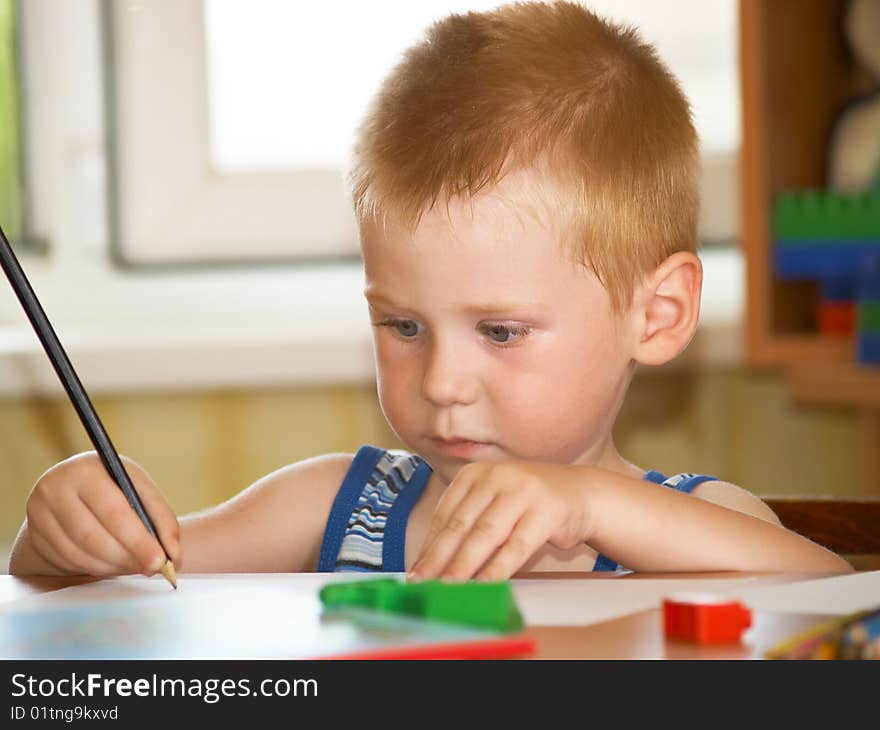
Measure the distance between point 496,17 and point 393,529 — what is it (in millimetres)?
344

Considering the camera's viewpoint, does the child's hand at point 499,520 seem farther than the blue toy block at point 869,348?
No

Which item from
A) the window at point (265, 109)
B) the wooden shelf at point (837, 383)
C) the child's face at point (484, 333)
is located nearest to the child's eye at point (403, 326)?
the child's face at point (484, 333)

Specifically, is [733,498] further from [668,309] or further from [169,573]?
[169,573]

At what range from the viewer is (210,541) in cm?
92

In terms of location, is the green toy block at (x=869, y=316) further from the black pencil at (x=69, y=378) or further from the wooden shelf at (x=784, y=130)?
the black pencil at (x=69, y=378)

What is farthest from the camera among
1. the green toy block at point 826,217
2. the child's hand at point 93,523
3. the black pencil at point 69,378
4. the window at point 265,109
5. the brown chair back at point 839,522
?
the window at point 265,109

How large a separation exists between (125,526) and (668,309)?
412 millimetres

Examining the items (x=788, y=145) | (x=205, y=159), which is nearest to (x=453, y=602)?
(x=788, y=145)

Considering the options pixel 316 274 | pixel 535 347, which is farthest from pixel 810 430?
pixel 535 347

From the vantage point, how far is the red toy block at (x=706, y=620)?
42 centimetres

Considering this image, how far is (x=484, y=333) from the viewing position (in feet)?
2.64

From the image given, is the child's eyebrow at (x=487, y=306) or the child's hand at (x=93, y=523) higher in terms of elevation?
the child's eyebrow at (x=487, y=306)

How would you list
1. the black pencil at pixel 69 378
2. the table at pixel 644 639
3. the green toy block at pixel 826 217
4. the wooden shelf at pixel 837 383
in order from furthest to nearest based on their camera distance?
the green toy block at pixel 826 217 → the wooden shelf at pixel 837 383 → the black pencil at pixel 69 378 → the table at pixel 644 639
